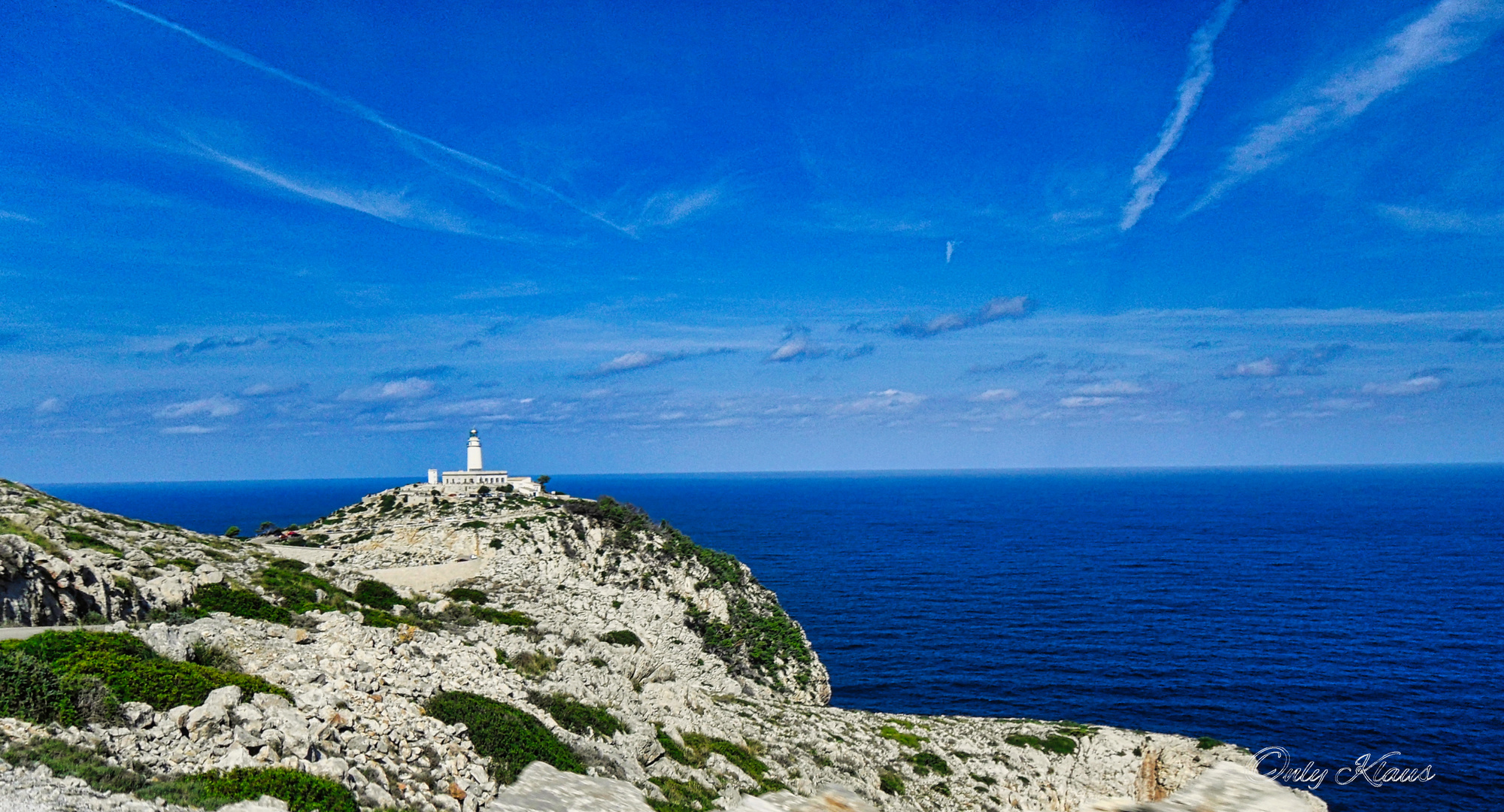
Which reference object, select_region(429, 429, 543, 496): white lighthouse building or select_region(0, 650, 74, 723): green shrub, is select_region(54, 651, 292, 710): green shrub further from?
select_region(429, 429, 543, 496): white lighthouse building

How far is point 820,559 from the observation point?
117 meters

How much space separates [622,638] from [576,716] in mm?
18834

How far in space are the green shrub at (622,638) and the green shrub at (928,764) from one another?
1563 cm

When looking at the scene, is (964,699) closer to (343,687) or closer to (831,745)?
(831,745)

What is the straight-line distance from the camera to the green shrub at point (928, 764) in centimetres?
3119

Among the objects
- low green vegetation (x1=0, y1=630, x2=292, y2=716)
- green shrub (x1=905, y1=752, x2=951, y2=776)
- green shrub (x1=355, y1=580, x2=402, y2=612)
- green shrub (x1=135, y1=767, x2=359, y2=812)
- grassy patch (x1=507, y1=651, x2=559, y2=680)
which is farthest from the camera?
green shrub (x1=355, y1=580, x2=402, y2=612)

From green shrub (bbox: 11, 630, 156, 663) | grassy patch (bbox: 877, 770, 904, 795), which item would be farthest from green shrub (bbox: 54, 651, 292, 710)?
grassy patch (bbox: 877, 770, 904, 795)

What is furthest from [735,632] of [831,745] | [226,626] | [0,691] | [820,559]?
[820,559]

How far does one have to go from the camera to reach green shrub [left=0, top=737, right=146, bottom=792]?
10.7 meters

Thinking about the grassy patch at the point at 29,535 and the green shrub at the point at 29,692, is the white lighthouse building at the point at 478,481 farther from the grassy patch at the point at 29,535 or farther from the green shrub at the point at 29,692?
the green shrub at the point at 29,692

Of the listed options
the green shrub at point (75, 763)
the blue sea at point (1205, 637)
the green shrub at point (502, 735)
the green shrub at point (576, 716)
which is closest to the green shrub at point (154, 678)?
the green shrub at point (75, 763)

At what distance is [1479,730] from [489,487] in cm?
8603

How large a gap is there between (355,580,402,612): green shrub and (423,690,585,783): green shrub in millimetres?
17803

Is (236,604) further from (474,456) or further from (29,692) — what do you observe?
(474,456)
